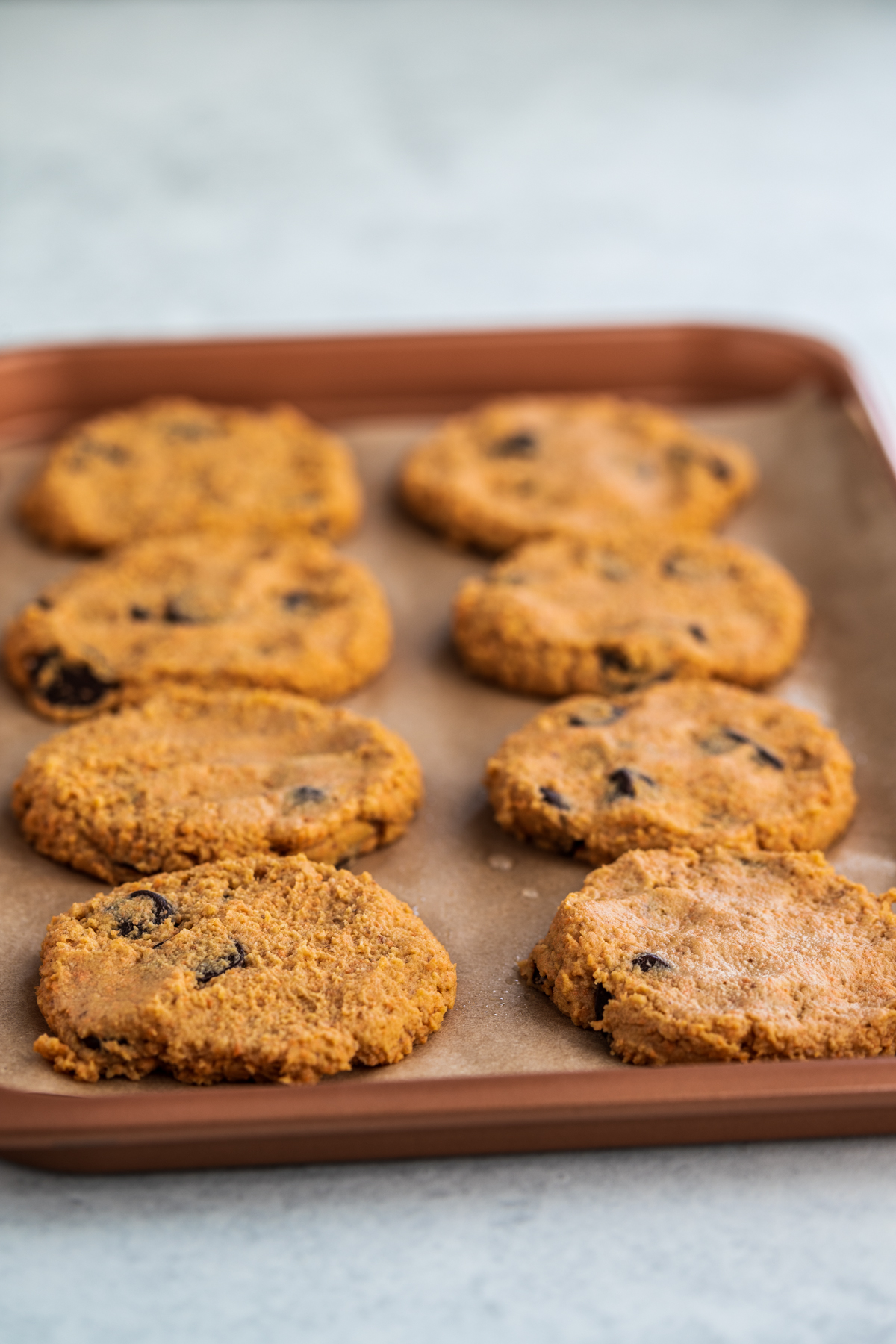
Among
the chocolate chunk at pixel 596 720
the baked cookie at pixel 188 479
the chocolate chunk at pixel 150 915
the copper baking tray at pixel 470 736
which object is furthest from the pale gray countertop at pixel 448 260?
the chocolate chunk at pixel 596 720

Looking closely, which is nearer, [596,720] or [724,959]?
[724,959]

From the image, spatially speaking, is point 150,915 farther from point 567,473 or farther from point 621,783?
point 567,473

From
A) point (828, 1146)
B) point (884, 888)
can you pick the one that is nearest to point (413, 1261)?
point (828, 1146)

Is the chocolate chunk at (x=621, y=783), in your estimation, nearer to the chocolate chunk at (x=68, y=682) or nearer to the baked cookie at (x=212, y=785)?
the baked cookie at (x=212, y=785)

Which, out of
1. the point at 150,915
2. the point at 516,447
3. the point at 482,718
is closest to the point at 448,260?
the point at 516,447

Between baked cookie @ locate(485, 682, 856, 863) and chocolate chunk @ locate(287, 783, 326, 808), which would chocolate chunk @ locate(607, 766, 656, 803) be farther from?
chocolate chunk @ locate(287, 783, 326, 808)

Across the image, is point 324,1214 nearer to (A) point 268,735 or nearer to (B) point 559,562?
(A) point 268,735
